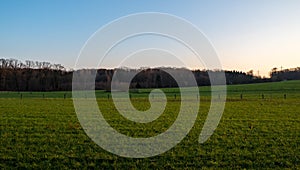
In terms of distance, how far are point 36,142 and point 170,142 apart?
207 inches

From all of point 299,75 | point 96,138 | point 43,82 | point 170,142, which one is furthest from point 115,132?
point 299,75

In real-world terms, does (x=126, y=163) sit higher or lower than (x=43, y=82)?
lower

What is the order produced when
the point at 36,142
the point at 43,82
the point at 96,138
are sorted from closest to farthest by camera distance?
the point at 36,142 < the point at 96,138 < the point at 43,82

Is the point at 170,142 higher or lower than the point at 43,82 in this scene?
lower

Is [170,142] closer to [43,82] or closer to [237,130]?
[237,130]

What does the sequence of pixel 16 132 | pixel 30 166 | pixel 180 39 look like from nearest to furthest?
pixel 30 166 < pixel 180 39 < pixel 16 132

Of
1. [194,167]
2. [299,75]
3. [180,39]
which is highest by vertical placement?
[299,75]

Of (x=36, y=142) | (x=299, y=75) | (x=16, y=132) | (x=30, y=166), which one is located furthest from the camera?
(x=299, y=75)

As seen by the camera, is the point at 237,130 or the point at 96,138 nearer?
the point at 96,138

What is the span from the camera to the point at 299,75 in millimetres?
139250

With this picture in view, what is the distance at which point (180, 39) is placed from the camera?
9711 mm

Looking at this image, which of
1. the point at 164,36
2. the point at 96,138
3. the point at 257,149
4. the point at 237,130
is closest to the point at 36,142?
the point at 96,138

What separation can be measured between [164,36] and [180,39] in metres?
0.63

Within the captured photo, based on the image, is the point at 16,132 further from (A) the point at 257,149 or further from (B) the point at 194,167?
(A) the point at 257,149
